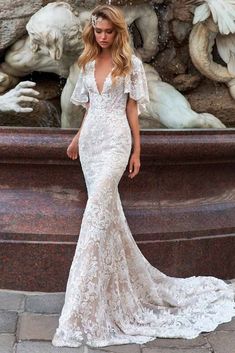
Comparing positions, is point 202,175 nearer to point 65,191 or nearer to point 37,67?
point 65,191

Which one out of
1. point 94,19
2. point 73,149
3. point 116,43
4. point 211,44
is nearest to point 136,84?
point 116,43

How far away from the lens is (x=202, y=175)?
4.43 metres

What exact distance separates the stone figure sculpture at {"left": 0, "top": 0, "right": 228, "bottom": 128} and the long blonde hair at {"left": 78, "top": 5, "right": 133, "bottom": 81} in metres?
0.69

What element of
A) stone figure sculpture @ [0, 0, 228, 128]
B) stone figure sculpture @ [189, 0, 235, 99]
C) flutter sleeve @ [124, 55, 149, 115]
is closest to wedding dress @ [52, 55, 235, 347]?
flutter sleeve @ [124, 55, 149, 115]

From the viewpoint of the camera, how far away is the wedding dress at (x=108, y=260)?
3.38 m

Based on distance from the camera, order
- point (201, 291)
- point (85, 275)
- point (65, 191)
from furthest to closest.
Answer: point (65, 191)
point (201, 291)
point (85, 275)

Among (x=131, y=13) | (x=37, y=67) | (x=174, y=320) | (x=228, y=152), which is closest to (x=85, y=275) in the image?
(x=174, y=320)

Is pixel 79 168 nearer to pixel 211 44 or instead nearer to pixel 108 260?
pixel 108 260

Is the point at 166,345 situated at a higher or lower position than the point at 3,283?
higher

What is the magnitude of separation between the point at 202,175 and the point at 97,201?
120cm

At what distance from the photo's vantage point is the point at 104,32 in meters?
3.36

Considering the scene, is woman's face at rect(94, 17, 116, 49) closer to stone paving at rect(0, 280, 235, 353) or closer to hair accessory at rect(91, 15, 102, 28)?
hair accessory at rect(91, 15, 102, 28)

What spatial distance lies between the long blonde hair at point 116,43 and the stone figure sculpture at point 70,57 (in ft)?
2.26

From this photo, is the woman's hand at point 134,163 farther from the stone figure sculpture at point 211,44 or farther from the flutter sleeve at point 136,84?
the stone figure sculpture at point 211,44
